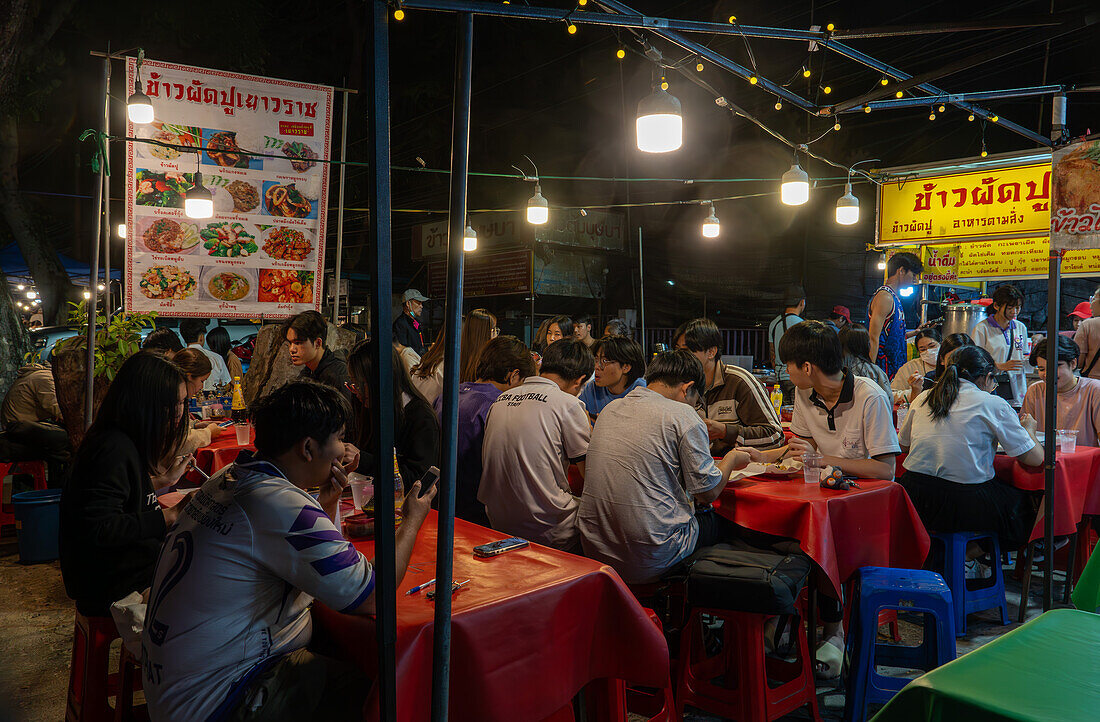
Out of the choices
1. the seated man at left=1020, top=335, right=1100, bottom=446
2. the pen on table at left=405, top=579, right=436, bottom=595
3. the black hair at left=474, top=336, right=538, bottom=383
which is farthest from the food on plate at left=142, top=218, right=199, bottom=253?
the seated man at left=1020, top=335, right=1100, bottom=446

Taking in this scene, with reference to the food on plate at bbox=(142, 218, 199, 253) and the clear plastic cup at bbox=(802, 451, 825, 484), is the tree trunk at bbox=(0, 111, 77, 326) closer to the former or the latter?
the food on plate at bbox=(142, 218, 199, 253)

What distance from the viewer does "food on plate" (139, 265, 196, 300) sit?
5891mm

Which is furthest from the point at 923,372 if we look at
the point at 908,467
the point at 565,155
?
the point at 565,155

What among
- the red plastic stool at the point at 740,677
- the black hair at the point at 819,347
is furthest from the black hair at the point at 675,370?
the red plastic stool at the point at 740,677

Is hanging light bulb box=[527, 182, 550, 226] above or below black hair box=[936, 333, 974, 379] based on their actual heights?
above

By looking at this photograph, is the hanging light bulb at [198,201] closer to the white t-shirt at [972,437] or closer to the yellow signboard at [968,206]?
the white t-shirt at [972,437]

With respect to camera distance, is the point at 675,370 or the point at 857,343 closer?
the point at 675,370

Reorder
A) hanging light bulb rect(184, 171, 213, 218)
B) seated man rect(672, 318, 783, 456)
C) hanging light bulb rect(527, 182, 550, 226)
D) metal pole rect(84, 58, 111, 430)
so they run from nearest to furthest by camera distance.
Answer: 1. metal pole rect(84, 58, 111, 430)
2. seated man rect(672, 318, 783, 456)
3. hanging light bulb rect(184, 171, 213, 218)
4. hanging light bulb rect(527, 182, 550, 226)

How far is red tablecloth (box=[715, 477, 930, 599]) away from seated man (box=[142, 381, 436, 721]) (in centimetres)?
236

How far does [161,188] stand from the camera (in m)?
5.89

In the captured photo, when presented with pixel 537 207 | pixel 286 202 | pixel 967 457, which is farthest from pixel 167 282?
pixel 967 457

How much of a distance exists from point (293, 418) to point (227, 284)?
4648mm

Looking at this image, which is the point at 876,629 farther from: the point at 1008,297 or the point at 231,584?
the point at 1008,297

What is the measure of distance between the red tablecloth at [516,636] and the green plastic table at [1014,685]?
110 centimetres
